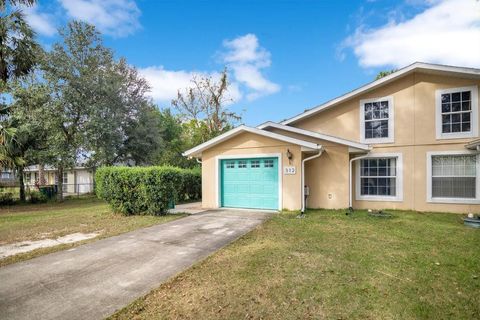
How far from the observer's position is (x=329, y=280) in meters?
4.00

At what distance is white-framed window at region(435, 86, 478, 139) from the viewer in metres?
9.92

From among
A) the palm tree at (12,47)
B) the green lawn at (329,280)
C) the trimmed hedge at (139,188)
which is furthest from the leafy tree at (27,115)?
the green lawn at (329,280)

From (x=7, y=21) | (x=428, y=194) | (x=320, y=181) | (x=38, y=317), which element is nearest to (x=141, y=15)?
(x=7, y=21)

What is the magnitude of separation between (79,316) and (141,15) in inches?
A: 578

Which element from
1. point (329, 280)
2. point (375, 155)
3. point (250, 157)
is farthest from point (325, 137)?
point (329, 280)

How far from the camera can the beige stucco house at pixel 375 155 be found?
33.0 ft

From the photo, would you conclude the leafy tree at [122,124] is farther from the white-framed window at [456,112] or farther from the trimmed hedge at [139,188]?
the white-framed window at [456,112]

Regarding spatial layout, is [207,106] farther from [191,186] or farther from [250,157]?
[250,157]

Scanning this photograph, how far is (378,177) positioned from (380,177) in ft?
0.26

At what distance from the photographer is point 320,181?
11.2 metres

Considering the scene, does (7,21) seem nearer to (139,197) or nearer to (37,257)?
(139,197)

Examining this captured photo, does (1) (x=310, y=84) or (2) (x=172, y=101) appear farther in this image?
(2) (x=172, y=101)

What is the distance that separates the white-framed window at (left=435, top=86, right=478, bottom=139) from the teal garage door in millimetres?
6944

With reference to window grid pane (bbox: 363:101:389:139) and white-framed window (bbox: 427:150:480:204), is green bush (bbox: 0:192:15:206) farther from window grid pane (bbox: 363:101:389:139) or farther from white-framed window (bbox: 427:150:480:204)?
white-framed window (bbox: 427:150:480:204)
